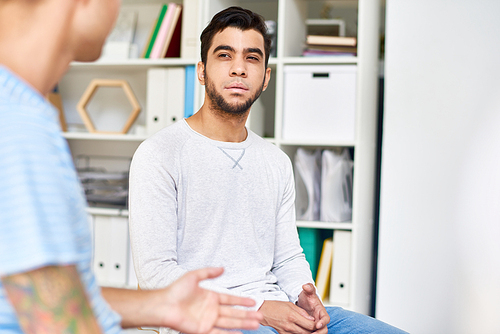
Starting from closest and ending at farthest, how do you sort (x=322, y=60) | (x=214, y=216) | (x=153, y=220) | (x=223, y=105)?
(x=153, y=220), (x=214, y=216), (x=223, y=105), (x=322, y=60)

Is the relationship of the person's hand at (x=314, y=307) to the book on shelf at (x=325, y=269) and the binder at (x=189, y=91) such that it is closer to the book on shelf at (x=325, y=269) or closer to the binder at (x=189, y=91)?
the book on shelf at (x=325, y=269)

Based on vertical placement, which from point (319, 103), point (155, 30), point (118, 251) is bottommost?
point (118, 251)

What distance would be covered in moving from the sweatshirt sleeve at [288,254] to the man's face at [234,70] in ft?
0.90

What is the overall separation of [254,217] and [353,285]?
2.58 feet

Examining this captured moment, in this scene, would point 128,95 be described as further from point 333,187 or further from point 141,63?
point 333,187

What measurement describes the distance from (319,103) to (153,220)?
3.57ft

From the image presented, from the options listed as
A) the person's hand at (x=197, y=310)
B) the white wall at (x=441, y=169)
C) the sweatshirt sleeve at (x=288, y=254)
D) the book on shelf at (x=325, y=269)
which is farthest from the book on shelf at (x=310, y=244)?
the person's hand at (x=197, y=310)

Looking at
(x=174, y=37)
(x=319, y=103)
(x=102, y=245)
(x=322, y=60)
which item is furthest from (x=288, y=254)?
(x=174, y=37)

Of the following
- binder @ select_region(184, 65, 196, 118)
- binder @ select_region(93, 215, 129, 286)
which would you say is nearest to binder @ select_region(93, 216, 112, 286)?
binder @ select_region(93, 215, 129, 286)

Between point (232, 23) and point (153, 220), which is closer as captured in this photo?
point (153, 220)

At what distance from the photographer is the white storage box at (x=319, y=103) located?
6.45 ft

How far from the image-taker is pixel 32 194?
0.41 meters

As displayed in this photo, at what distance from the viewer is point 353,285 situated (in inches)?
75.5

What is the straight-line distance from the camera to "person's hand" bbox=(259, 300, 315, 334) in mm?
1159
